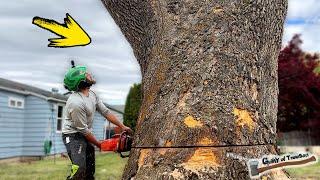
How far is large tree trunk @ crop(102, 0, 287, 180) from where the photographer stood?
2.83m

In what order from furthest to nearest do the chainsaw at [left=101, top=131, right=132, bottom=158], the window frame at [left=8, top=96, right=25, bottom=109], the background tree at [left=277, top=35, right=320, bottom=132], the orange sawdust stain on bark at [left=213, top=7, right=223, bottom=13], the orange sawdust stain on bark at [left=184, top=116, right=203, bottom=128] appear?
the background tree at [left=277, top=35, right=320, bottom=132] → the window frame at [left=8, top=96, right=25, bottom=109] → the chainsaw at [left=101, top=131, right=132, bottom=158] → the orange sawdust stain on bark at [left=213, top=7, right=223, bottom=13] → the orange sawdust stain on bark at [left=184, top=116, right=203, bottom=128]

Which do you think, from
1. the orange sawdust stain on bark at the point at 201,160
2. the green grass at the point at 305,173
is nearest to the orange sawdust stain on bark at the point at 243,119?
the orange sawdust stain on bark at the point at 201,160

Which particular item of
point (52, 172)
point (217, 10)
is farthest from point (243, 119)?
point (52, 172)

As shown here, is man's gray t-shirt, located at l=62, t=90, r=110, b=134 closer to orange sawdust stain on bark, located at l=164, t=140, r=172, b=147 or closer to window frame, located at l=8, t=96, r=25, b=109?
orange sawdust stain on bark, located at l=164, t=140, r=172, b=147

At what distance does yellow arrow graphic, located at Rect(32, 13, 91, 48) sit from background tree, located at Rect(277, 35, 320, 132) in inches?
668

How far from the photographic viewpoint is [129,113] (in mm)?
20000

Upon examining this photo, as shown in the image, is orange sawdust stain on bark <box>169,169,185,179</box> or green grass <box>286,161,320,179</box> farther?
green grass <box>286,161,320,179</box>

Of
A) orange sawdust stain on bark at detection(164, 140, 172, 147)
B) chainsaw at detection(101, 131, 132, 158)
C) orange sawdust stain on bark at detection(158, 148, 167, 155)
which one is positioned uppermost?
chainsaw at detection(101, 131, 132, 158)

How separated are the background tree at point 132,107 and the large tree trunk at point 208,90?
1636 centimetres

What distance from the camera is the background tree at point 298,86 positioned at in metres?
20.4

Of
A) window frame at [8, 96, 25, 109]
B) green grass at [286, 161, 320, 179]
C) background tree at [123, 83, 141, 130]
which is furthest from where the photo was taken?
background tree at [123, 83, 141, 130]

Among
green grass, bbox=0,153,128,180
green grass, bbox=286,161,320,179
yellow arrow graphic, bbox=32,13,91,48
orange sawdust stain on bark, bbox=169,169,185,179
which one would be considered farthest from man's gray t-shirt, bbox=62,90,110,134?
green grass, bbox=286,161,320,179

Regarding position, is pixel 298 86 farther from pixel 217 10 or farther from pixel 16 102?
pixel 217 10

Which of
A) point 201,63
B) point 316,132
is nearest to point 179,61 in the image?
point 201,63
